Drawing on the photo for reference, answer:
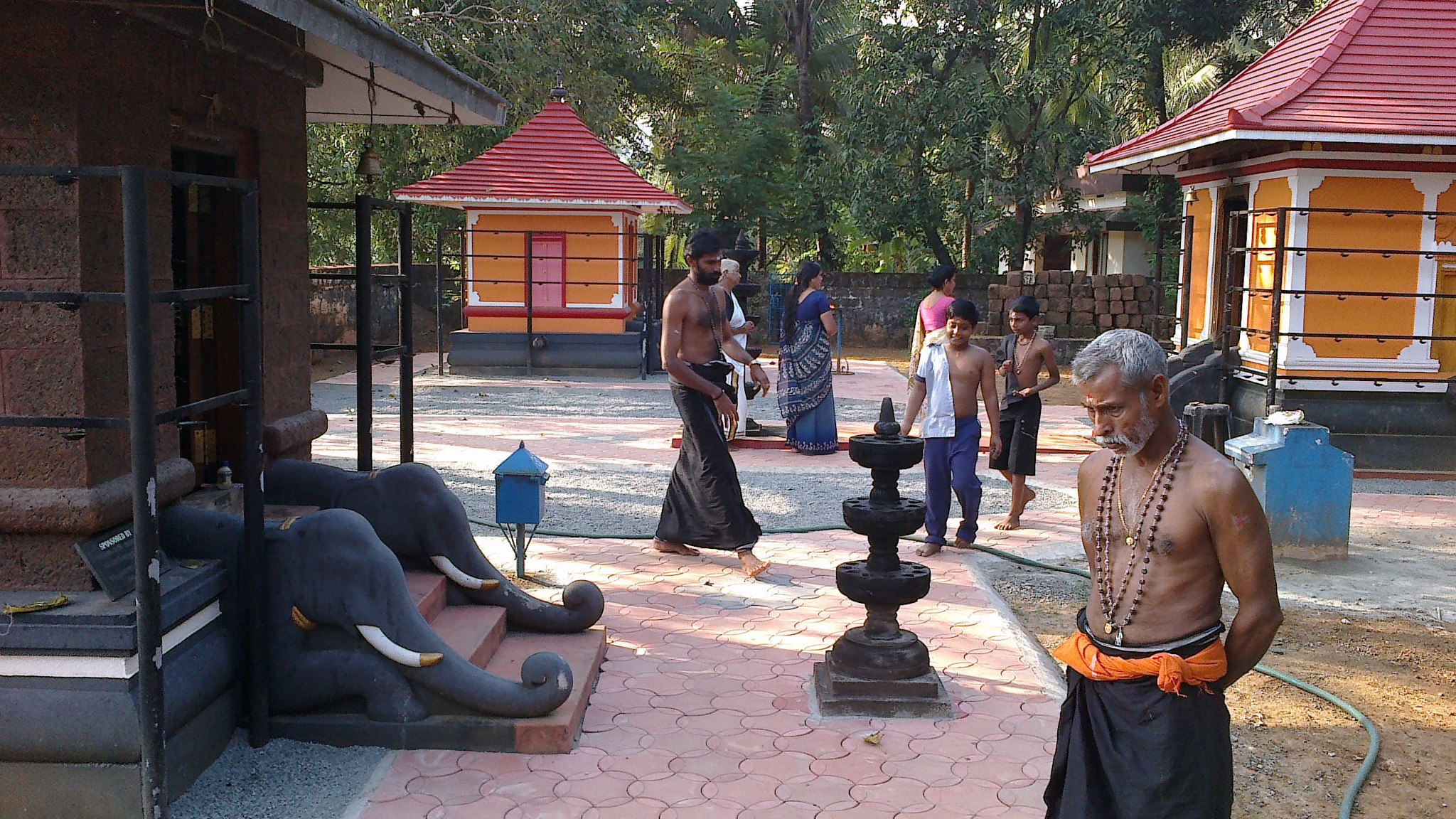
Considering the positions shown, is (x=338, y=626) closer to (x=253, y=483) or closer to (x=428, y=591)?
(x=253, y=483)

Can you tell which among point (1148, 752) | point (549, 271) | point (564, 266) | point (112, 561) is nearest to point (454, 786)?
point (112, 561)

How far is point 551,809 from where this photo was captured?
13.1ft

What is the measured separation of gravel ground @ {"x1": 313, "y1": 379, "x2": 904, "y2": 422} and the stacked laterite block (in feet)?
16.1

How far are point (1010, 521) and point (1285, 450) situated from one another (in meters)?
1.78

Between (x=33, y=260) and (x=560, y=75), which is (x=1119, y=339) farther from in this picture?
(x=560, y=75)

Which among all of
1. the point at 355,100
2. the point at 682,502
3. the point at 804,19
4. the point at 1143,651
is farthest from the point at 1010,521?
the point at 804,19

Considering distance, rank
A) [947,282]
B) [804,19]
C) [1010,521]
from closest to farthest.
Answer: [1010,521]
[947,282]
[804,19]

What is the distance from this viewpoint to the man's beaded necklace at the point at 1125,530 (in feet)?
9.76

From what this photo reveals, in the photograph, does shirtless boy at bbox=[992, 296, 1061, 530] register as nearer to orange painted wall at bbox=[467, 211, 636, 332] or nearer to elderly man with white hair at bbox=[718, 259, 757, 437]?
elderly man with white hair at bbox=[718, 259, 757, 437]

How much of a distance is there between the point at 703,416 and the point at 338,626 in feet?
9.26

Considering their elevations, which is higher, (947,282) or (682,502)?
(947,282)

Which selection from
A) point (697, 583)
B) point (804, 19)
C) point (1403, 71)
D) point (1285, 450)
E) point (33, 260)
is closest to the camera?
point (33, 260)

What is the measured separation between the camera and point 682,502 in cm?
704

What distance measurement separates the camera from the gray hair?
9.66 ft
